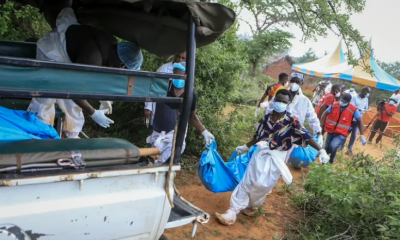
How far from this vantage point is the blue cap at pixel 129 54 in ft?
10.6

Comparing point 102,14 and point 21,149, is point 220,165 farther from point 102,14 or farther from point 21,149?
point 21,149

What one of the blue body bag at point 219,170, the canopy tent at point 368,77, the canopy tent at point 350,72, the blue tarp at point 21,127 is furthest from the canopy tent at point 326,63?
the blue tarp at point 21,127

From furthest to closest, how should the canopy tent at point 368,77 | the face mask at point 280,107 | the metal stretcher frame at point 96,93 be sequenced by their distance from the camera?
the canopy tent at point 368,77, the face mask at point 280,107, the metal stretcher frame at point 96,93

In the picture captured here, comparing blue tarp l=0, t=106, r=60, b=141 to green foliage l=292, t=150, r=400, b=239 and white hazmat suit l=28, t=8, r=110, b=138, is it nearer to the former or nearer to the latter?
white hazmat suit l=28, t=8, r=110, b=138

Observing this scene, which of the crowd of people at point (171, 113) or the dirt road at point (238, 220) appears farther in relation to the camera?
the dirt road at point (238, 220)

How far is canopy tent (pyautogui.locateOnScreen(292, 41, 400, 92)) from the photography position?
16.4 m

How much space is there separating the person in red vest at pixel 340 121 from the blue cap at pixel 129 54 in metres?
5.30

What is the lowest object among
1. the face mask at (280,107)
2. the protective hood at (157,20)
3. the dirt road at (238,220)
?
the dirt road at (238,220)

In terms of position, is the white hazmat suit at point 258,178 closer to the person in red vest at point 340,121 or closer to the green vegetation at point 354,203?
the green vegetation at point 354,203

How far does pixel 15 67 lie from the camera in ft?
5.94

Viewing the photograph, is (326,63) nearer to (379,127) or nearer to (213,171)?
(379,127)

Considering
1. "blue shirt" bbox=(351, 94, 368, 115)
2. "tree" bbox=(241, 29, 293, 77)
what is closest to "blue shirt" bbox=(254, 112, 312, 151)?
"blue shirt" bbox=(351, 94, 368, 115)

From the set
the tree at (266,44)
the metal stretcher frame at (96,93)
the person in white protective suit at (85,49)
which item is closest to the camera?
the metal stretcher frame at (96,93)

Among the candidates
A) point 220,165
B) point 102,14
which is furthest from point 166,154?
point 102,14
